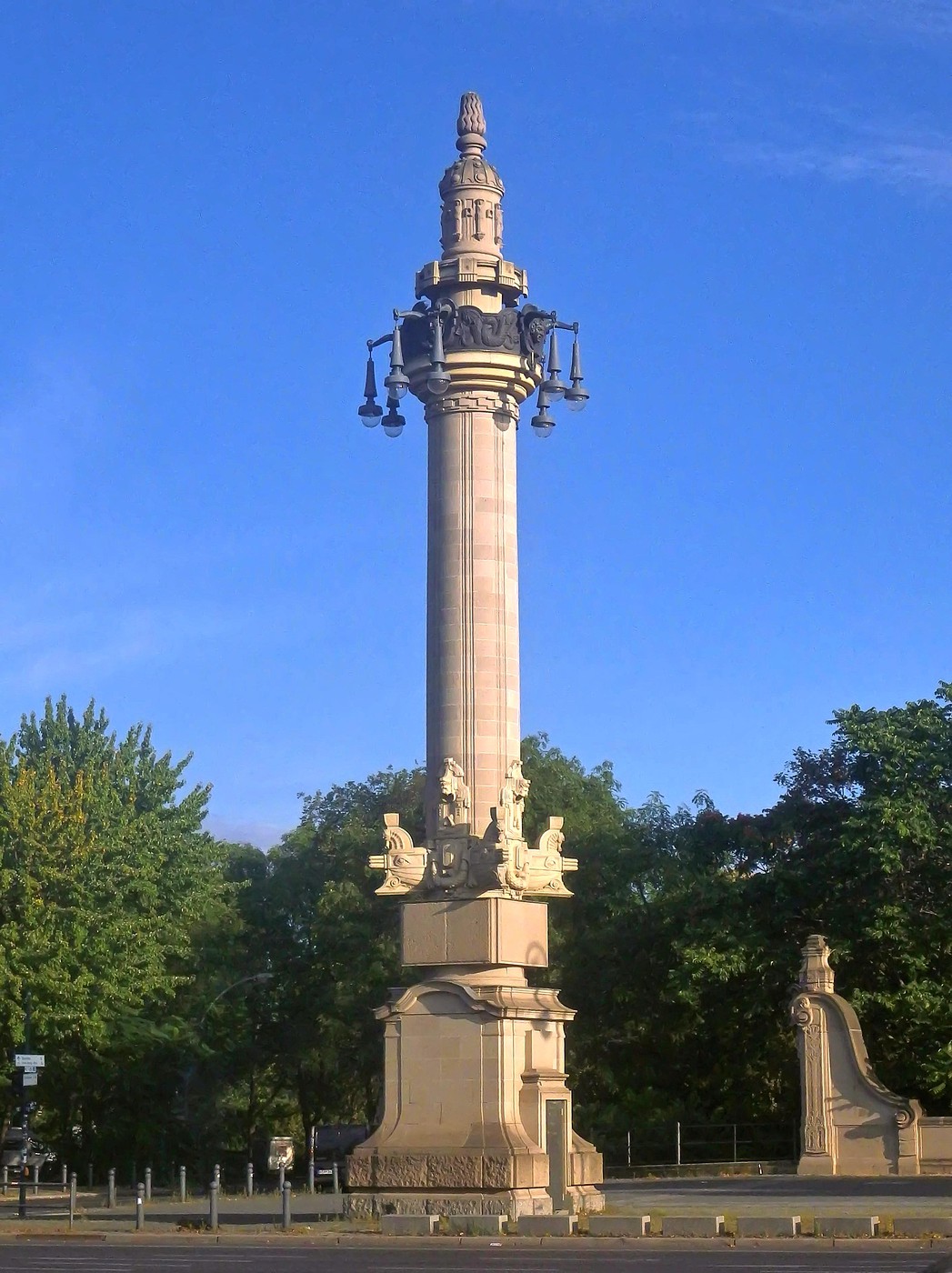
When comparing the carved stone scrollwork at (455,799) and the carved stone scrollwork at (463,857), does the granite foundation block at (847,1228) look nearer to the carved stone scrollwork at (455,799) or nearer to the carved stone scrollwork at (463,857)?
the carved stone scrollwork at (463,857)

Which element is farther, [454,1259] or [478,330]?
[478,330]

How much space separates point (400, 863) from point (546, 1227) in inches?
270

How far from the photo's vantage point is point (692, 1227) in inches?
1061

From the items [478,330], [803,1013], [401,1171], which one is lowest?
[401,1171]

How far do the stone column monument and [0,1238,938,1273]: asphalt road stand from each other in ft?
11.4

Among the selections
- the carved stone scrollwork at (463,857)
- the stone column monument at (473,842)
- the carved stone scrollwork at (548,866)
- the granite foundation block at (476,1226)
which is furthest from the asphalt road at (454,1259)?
the carved stone scrollwork at (548,866)

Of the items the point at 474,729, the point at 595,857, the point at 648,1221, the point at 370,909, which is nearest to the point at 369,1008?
the point at 370,909

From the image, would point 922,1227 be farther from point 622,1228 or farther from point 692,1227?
point 622,1228

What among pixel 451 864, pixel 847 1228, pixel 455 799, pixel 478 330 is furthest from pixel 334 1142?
pixel 847 1228

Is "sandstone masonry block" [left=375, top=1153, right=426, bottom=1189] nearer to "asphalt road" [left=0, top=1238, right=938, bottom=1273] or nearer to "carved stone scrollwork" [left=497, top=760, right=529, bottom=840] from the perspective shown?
"asphalt road" [left=0, top=1238, right=938, bottom=1273]

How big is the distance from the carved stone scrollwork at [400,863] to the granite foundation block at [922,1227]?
9546mm

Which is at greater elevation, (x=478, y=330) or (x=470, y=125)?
(x=470, y=125)

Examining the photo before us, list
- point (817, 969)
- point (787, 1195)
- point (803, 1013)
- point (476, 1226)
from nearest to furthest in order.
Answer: point (476, 1226) < point (787, 1195) < point (803, 1013) < point (817, 969)

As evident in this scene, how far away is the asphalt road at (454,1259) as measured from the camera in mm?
21797
